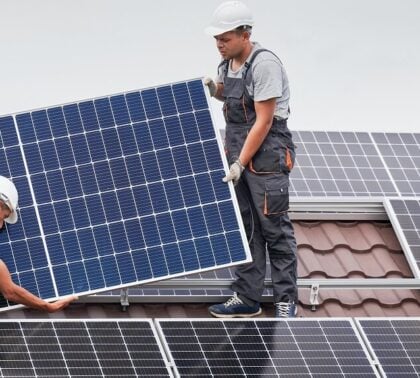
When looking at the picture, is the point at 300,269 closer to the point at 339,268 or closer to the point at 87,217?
the point at 339,268

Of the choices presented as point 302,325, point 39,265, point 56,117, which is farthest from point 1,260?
point 302,325

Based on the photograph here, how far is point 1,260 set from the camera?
1739 cm

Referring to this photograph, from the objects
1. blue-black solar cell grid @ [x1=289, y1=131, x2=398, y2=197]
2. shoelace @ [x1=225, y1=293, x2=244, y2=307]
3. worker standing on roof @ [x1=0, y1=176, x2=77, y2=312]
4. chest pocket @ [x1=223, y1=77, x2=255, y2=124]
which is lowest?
shoelace @ [x1=225, y1=293, x2=244, y2=307]

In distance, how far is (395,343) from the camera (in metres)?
17.6

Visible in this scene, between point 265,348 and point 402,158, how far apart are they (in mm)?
5056

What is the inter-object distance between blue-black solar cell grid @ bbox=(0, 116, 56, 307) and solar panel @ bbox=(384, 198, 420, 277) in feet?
12.7

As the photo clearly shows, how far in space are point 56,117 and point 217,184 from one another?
1.66 meters

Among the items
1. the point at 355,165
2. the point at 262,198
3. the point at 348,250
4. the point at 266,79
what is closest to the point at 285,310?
the point at 262,198

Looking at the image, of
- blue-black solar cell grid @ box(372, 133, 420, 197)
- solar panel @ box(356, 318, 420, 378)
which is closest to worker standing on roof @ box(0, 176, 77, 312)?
solar panel @ box(356, 318, 420, 378)

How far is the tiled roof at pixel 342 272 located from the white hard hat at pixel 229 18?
2.66 m

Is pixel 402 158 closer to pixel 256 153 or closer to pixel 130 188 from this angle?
pixel 256 153

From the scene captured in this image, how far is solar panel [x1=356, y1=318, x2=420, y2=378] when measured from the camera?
17.3 metres

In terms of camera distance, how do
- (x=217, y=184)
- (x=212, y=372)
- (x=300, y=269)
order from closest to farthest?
1. (x=212, y=372)
2. (x=217, y=184)
3. (x=300, y=269)

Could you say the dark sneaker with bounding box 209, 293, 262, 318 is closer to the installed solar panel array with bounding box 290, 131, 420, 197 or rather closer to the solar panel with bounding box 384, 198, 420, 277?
the solar panel with bounding box 384, 198, 420, 277
